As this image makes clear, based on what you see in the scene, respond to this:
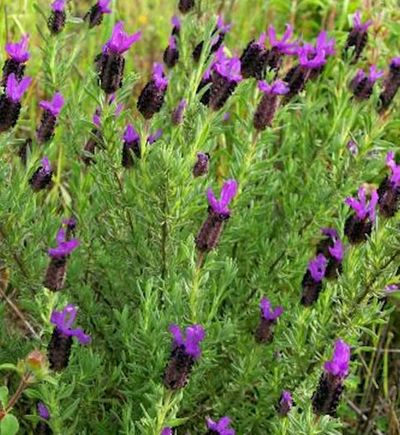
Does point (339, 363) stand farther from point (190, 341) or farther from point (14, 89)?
point (14, 89)

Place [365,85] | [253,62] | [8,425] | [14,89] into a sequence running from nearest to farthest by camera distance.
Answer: [8,425] < [14,89] < [253,62] < [365,85]

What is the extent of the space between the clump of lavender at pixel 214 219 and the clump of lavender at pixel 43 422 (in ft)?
1.37

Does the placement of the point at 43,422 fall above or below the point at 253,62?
below

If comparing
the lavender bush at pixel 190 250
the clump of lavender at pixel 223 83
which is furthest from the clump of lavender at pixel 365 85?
the clump of lavender at pixel 223 83

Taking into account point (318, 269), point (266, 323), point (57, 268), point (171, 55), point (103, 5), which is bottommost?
point (266, 323)

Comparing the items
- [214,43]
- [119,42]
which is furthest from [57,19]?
[214,43]

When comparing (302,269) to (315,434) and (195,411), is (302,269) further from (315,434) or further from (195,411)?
(315,434)

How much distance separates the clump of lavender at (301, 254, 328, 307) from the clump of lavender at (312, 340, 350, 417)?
0.33 metres

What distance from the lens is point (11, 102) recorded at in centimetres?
151

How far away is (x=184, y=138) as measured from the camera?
180cm

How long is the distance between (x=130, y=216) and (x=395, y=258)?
599mm

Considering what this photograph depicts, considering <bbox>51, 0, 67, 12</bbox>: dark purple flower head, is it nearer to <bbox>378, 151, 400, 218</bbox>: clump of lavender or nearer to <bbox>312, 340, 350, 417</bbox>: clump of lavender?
<bbox>378, 151, 400, 218</bbox>: clump of lavender

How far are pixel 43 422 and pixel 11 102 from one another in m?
0.63

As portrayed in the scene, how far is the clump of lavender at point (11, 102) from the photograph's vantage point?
1505 mm
